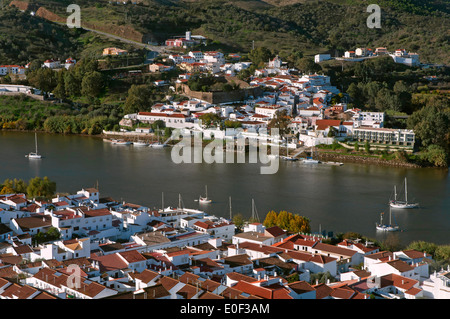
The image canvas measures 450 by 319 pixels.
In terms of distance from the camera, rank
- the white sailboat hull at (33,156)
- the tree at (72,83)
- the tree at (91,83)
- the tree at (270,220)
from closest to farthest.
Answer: the tree at (270,220), the white sailboat hull at (33,156), the tree at (91,83), the tree at (72,83)

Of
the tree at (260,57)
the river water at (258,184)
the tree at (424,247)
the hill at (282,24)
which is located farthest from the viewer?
the hill at (282,24)

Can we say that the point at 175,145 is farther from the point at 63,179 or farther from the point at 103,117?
the point at 63,179

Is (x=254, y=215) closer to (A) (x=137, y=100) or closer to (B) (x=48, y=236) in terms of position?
(B) (x=48, y=236)

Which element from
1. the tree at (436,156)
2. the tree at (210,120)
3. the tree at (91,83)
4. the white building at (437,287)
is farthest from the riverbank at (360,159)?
the white building at (437,287)

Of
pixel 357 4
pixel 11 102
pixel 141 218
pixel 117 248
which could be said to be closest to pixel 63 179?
pixel 141 218

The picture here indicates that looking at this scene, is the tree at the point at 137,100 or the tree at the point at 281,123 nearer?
the tree at the point at 281,123

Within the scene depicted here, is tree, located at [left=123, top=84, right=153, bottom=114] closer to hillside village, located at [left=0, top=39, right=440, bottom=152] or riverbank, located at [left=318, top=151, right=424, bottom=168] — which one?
hillside village, located at [left=0, top=39, right=440, bottom=152]

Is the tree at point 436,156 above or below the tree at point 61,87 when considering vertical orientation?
below

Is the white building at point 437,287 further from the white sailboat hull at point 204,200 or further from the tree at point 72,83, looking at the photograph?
the tree at point 72,83
